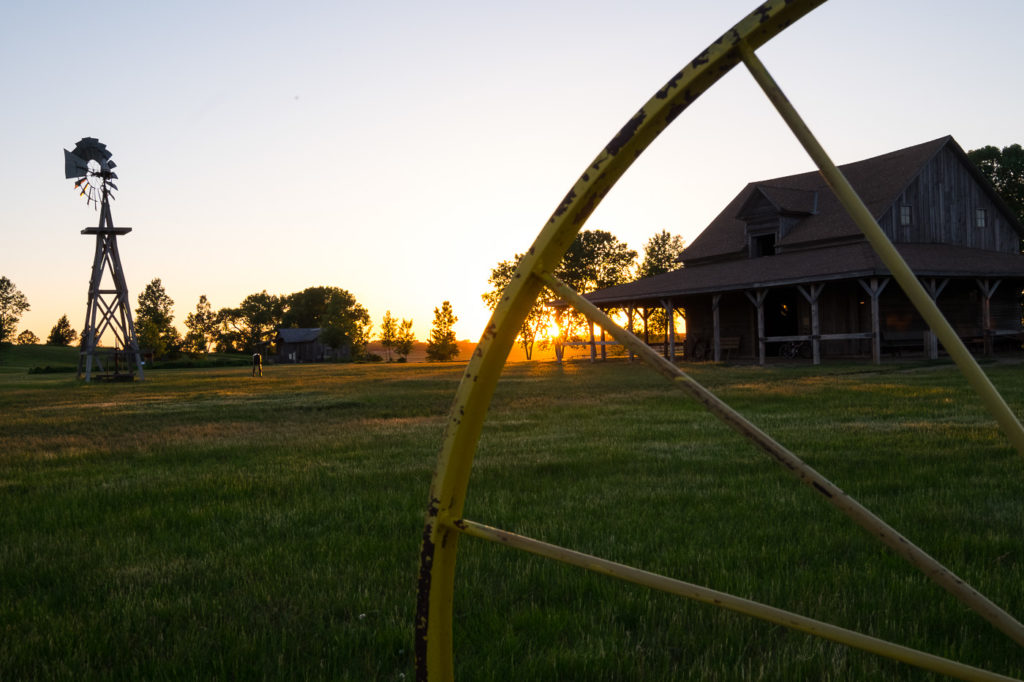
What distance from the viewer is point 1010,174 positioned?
4900 cm

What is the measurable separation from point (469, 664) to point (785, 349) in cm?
2936

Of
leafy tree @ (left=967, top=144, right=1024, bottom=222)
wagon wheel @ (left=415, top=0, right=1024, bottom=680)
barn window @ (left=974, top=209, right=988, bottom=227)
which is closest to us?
wagon wheel @ (left=415, top=0, right=1024, bottom=680)

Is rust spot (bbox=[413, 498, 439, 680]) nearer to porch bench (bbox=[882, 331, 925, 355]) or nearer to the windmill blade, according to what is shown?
porch bench (bbox=[882, 331, 925, 355])

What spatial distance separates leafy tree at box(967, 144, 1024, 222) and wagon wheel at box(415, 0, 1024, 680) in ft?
185

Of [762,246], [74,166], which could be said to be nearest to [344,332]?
[74,166]

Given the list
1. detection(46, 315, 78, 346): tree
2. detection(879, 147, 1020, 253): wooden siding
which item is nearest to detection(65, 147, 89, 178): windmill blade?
detection(879, 147, 1020, 253): wooden siding

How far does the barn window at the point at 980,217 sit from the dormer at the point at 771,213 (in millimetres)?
6092

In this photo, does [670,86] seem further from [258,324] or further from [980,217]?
[258,324]

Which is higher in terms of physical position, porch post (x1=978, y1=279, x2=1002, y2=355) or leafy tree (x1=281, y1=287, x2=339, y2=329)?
leafy tree (x1=281, y1=287, x2=339, y2=329)

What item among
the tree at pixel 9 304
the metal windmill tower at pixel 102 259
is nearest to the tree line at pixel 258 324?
the tree at pixel 9 304

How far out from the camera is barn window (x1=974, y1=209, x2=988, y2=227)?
99.8 ft

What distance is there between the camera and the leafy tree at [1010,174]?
48656 millimetres

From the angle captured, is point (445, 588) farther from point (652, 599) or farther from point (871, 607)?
point (871, 607)

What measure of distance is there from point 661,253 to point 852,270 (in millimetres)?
47237
